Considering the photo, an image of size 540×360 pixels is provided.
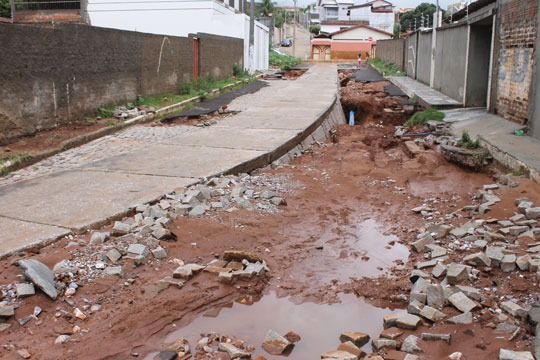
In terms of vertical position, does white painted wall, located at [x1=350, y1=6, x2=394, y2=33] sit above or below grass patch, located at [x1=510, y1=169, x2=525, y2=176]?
above

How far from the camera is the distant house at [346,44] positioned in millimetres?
54312

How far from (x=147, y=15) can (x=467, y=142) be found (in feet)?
63.8

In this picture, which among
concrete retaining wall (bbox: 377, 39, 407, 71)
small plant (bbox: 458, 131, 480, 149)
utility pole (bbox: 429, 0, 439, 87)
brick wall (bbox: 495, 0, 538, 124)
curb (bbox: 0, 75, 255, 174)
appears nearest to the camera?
curb (bbox: 0, 75, 255, 174)

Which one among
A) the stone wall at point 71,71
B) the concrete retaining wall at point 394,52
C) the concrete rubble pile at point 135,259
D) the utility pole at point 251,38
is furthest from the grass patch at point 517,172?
the concrete retaining wall at point 394,52

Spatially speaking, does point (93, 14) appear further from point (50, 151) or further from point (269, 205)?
point (269, 205)

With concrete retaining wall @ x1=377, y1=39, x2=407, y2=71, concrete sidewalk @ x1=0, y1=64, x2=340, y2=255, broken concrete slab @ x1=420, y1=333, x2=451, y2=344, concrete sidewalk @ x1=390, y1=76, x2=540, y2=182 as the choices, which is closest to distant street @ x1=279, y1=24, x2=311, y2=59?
concrete retaining wall @ x1=377, y1=39, x2=407, y2=71

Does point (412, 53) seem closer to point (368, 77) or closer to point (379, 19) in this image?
point (368, 77)

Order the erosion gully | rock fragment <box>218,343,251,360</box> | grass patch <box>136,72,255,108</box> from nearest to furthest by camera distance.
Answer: rock fragment <box>218,343,251,360</box> → the erosion gully → grass patch <box>136,72,255,108</box>

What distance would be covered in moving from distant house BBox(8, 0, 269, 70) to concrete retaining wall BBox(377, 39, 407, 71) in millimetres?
8418

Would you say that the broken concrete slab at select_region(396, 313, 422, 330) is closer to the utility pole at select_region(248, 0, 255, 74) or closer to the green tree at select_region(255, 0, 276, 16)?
the utility pole at select_region(248, 0, 255, 74)

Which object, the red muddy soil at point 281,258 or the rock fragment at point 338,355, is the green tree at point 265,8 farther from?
the rock fragment at point 338,355

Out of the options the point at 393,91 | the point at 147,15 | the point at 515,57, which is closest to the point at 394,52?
the point at 393,91

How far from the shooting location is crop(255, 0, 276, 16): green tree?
81.2 meters

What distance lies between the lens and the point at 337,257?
4.87 meters
